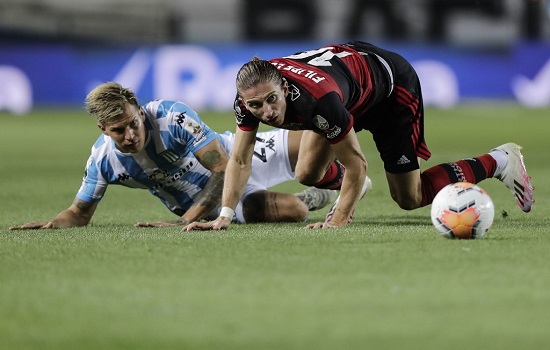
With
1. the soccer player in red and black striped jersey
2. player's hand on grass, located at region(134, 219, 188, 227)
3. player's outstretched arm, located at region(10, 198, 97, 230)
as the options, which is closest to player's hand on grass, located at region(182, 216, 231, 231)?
the soccer player in red and black striped jersey

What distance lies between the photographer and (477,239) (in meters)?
5.79

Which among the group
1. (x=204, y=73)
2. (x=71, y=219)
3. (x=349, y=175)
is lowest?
(x=204, y=73)

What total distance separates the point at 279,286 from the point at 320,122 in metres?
1.71

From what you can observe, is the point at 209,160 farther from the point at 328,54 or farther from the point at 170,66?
the point at 170,66

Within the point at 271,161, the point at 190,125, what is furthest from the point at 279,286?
the point at 271,161

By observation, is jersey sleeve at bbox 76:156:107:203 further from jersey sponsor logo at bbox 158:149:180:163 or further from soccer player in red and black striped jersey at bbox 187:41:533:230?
soccer player in red and black striped jersey at bbox 187:41:533:230

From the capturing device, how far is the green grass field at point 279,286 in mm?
3689

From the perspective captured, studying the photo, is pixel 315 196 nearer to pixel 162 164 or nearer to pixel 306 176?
pixel 306 176

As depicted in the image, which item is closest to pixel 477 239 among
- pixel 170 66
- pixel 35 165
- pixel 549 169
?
pixel 549 169

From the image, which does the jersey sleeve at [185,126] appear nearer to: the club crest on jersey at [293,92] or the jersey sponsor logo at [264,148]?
the jersey sponsor logo at [264,148]

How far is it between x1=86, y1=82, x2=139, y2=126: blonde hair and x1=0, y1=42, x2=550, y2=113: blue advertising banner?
1670 centimetres

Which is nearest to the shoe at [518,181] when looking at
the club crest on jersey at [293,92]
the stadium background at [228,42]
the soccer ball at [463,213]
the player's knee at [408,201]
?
the player's knee at [408,201]

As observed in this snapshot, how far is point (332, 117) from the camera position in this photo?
596 centimetres

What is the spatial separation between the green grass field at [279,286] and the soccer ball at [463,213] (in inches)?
3.4
